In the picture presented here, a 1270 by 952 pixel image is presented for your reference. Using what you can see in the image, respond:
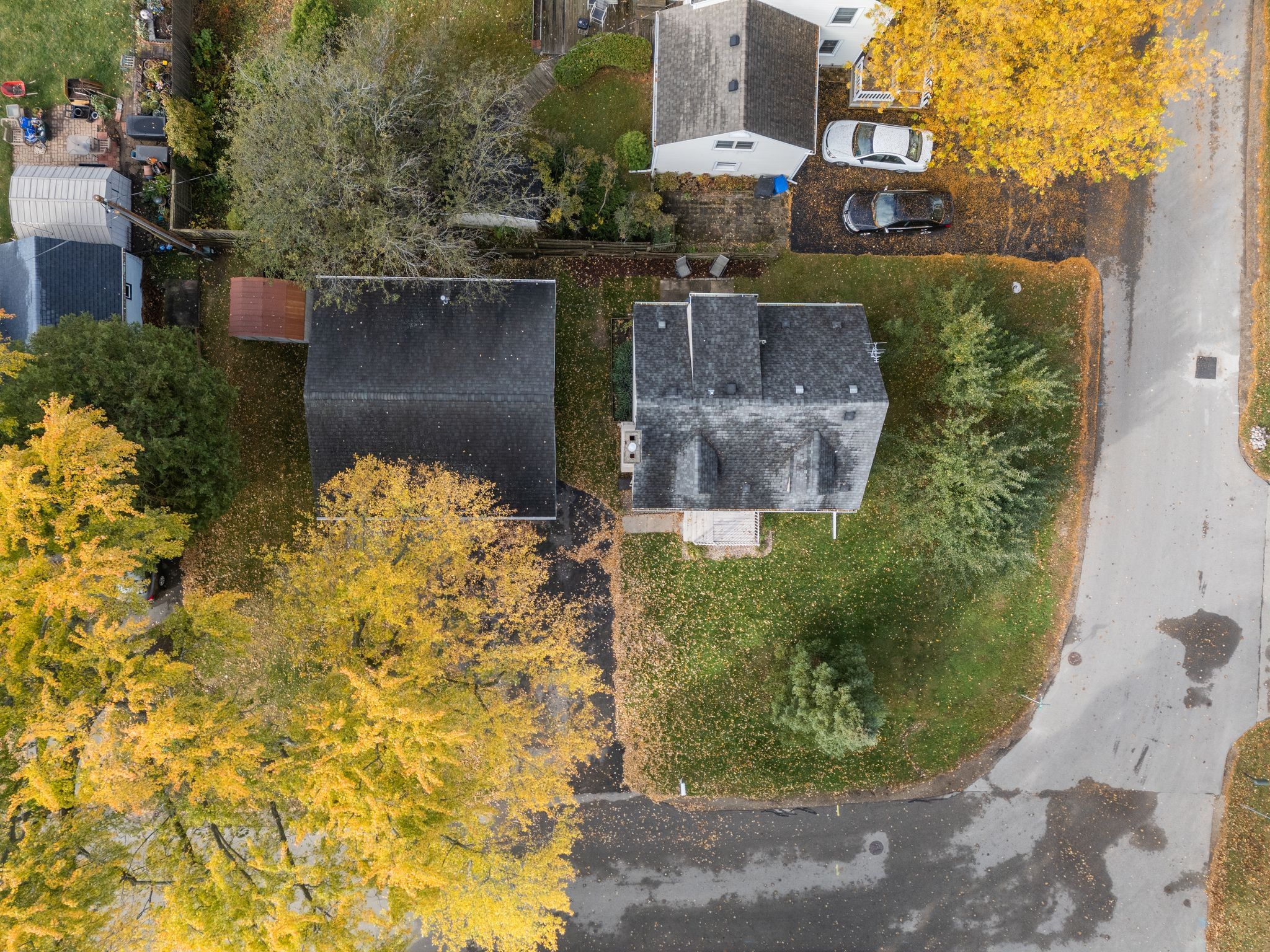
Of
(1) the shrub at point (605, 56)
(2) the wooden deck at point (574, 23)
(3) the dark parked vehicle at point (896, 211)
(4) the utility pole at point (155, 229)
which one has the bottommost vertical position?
(4) the utility pole at point (155, 229)

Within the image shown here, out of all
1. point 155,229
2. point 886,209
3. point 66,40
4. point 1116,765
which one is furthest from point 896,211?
point 66,40

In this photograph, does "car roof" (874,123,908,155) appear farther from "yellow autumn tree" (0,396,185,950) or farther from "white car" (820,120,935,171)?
"yellow autumn tree" (0,396,185,950)

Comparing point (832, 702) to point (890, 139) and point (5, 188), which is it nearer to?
point (890, 139)

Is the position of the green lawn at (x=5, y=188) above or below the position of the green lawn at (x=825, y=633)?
above

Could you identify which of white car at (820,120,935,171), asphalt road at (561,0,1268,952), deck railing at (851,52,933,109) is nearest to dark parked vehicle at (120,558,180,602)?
asphalt road at (561,0,1268,952)

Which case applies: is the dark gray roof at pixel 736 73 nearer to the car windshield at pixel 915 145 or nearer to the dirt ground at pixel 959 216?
the dirt ground at pixel 959 216

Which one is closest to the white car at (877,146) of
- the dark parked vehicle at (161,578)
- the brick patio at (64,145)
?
the brick patio at (64,145)
